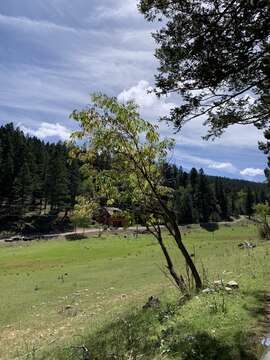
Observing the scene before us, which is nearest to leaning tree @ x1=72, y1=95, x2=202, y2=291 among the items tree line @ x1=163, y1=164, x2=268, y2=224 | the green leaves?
the green leaves

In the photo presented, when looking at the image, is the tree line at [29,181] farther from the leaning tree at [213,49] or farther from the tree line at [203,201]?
the leaning tree at [213,49]

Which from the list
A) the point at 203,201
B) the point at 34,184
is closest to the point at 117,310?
the point at 34,184

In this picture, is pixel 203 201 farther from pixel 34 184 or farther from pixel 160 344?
pixel 160 344

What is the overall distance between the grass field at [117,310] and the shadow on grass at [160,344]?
0.03m

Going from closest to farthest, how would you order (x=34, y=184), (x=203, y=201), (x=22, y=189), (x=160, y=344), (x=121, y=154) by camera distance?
(x=160, y=344) → (x=121, y=154) → (x=22, y=189) → (x=34, y=184) → (x=203, y=201)

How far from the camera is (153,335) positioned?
1027 cm

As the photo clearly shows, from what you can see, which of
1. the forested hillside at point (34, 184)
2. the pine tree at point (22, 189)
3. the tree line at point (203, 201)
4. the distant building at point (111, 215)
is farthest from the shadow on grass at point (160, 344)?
the tree line at point (203, 201)

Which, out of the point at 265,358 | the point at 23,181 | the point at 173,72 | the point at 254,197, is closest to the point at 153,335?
the point at 265,358

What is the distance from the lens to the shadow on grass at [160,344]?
27.6 ft

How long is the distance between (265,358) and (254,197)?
19641 centimetres

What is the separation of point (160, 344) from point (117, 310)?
10.7 metres

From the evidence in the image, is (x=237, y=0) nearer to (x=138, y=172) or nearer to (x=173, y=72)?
(x=173, y=72)

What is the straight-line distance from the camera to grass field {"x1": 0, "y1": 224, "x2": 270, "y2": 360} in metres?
9.81

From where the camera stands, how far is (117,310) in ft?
64.7
